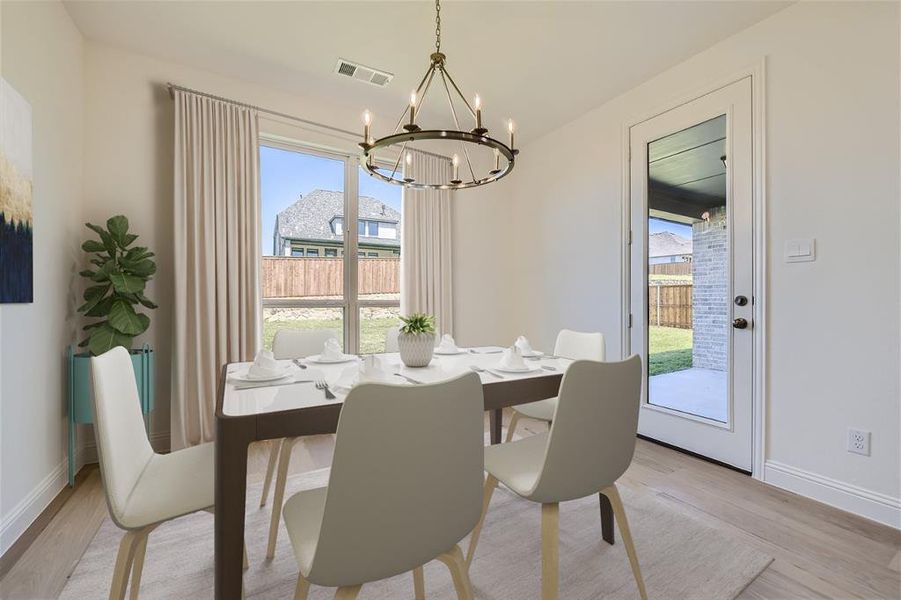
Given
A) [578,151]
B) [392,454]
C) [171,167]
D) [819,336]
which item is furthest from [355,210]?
[819,336]

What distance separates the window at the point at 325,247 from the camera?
3.28 m

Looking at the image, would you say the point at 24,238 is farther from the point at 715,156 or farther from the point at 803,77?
the point at 803,77

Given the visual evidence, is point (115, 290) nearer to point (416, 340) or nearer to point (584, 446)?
point (416, 340)

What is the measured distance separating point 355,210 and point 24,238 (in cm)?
215

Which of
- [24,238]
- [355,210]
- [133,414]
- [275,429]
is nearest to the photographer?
[275,429]

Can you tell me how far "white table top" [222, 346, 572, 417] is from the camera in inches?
46.7

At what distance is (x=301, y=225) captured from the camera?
3.38 metres

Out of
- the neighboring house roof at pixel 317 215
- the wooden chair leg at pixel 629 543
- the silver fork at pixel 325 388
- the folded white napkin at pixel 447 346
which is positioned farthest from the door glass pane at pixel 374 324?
the wooden chair leg at pixel 629 543

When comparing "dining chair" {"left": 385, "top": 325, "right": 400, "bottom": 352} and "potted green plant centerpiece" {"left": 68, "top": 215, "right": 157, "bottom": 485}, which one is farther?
"dining chair" {"left": 385, "top": 325, "right": 400, "bottom": 352}

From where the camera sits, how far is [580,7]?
2217 millimetres

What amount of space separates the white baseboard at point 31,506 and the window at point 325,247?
4.42 feet

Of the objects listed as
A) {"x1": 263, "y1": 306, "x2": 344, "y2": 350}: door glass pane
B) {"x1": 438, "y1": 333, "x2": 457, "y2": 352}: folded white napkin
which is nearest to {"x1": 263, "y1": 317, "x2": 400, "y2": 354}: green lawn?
{"x1": 263, "y1": 306, "x2": 344, "y2": 350}: door glass pane

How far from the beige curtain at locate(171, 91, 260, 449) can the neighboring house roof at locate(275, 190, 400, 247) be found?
0.36m

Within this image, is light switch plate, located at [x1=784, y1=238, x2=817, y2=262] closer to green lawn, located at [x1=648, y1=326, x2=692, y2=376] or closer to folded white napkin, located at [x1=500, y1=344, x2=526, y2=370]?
green lawn, located at [x1=648, y1=326, x2=692, y2=376]
